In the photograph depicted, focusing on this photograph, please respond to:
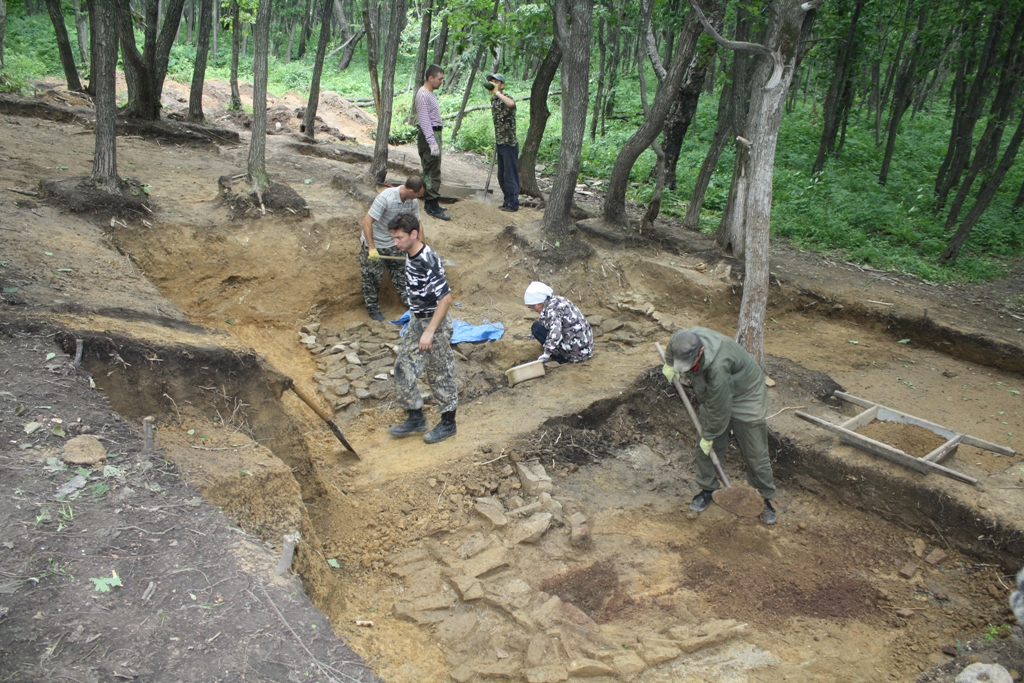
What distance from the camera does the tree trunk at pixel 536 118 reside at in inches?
428

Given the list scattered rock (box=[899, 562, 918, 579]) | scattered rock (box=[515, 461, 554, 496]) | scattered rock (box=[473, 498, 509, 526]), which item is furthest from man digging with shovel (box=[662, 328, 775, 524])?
scattered rock (box=[473, 498, 509, 526])

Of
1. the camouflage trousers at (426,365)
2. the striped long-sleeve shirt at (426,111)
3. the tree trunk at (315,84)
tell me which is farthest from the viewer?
the tree trunk at (315,84)

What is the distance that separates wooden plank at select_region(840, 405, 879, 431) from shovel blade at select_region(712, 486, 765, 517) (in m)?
1.27

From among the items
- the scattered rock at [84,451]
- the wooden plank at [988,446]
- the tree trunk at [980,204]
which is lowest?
the wooden plank at [988,446]

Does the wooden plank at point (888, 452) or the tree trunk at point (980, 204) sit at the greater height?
the tree trunk at point (980, 204)

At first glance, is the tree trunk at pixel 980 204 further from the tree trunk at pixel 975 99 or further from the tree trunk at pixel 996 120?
the tree trunk at pixel 975 99

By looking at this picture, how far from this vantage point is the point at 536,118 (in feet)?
37.0

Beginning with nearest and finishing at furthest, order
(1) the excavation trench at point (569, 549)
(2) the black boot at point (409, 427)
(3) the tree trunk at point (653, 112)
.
Answer: (1) the excavation trench at point (569, 549) → (2) the black boot at point (409, 427) → (3) the tree trunk at point (653, 112)

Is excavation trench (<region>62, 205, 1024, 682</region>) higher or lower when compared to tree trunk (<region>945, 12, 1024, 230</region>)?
lower

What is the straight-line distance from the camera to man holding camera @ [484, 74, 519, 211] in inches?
384

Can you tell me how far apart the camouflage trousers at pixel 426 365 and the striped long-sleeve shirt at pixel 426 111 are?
4314 mm

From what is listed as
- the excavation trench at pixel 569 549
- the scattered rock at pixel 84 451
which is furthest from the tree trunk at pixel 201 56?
the scattered rock at pixel 84 451

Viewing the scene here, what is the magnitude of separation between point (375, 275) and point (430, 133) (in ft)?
7.53

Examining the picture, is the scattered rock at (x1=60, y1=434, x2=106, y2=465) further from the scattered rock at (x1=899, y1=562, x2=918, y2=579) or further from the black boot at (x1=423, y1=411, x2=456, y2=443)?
the scattered rock at (x1=899, y1=562, x2=918, y2=579)
